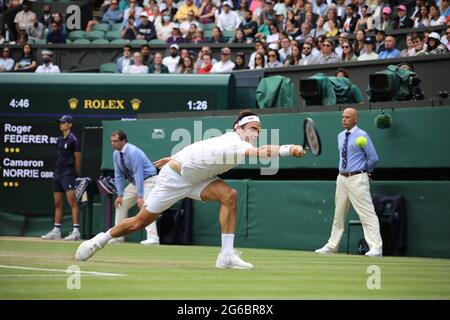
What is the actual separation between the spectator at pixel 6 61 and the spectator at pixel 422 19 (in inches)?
407

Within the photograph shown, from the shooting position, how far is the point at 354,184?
15.3 metres

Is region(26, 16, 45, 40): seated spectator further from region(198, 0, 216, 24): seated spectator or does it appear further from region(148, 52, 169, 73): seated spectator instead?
region(148, 52, 169, 73): seated spectator

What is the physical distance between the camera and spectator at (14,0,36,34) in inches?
1136

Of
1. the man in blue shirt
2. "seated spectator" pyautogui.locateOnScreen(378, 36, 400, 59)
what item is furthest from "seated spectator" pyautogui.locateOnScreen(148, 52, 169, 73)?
the man in blue shirt

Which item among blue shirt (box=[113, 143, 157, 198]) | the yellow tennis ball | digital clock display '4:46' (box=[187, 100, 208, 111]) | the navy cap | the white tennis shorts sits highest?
digital clock display '4:46' (box=[187, 100, 208, 111])

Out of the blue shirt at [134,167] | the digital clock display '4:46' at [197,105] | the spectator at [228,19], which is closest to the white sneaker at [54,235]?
the blue shirt at [134,167]

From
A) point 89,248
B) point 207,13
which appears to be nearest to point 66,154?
point 89,248

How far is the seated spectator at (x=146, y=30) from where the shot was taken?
2667 cm

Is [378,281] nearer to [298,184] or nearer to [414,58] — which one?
[298,184]

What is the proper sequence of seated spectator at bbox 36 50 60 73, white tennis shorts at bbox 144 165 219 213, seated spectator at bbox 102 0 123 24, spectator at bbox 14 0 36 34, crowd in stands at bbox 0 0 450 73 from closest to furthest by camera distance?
white tennis shorts at bbox 144 165 219 213 < crowd in stands at bbox 0 0 450 73 < seated spectator at bbox 36 50 60 73 < spectator at bbox 14 0 36 34 < seated spectator at bbox 102 0 123 24

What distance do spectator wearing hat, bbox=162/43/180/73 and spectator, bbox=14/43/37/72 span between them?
11.6 feet

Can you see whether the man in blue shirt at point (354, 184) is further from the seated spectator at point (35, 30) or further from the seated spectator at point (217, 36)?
the seated spectator at point (35, 30)

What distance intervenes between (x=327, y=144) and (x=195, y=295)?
8.94 metres
